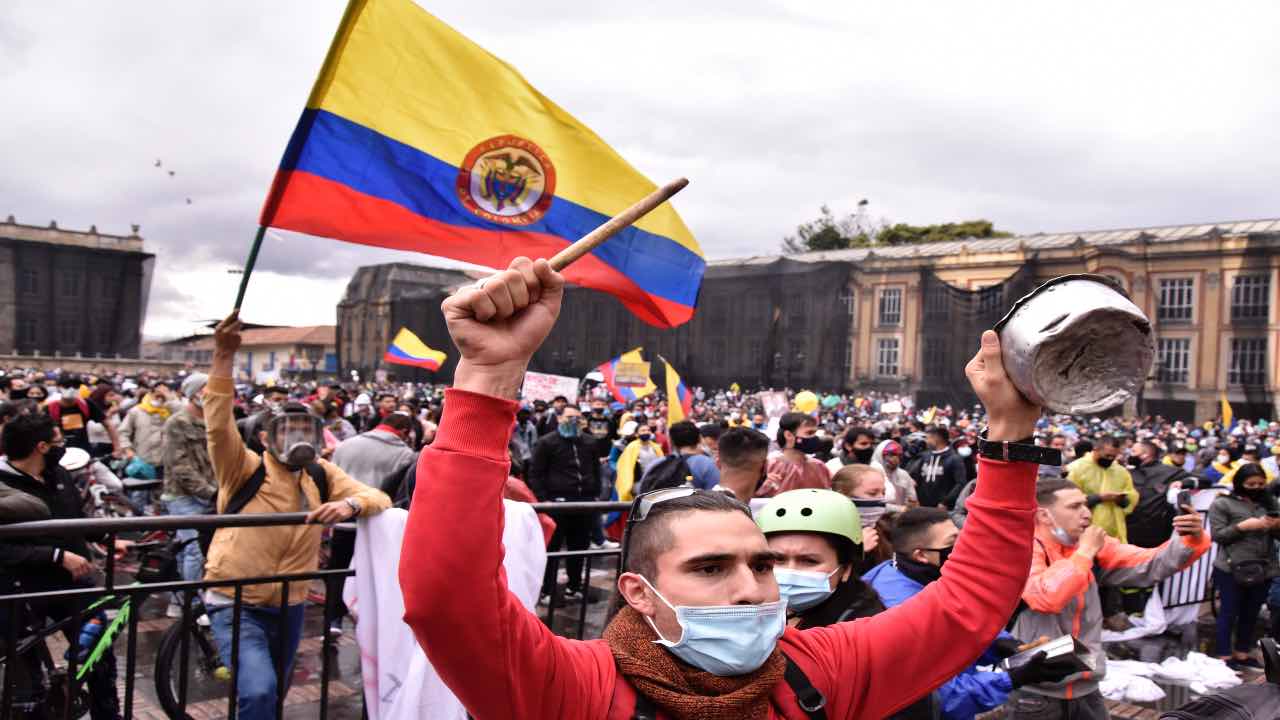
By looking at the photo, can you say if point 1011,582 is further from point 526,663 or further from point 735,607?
point 526,663

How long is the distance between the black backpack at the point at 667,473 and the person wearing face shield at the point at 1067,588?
3.30 metres

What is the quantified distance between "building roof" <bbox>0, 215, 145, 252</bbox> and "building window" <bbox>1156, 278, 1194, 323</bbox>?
293 ft

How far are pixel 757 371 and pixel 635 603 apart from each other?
31.4 metres

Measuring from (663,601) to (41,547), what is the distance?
12.8 ft

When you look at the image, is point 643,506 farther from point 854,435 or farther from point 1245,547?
point 854,435

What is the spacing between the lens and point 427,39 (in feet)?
14.1

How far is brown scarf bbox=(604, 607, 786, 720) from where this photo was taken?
1605 mm

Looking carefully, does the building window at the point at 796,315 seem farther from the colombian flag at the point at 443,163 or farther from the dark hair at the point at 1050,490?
the dark hair at the point at 1050,490

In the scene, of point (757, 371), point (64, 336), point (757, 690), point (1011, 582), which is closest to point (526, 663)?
point (757, 690)

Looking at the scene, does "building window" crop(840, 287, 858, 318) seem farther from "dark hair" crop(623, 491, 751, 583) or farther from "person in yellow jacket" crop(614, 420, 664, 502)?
"dark hair" crop(623, 491, 751, 583)

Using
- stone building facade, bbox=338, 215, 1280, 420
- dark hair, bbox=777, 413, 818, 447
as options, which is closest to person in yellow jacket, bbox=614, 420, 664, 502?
dark hair, bbox=777, 413, 818, 447

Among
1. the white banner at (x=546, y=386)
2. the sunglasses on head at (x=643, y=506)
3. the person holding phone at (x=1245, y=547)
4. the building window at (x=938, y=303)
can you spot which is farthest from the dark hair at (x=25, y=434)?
the building window at (x=938, y=303)

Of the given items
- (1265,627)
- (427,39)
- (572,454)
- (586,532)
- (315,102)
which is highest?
(427,39)

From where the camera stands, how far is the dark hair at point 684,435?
312 inches
